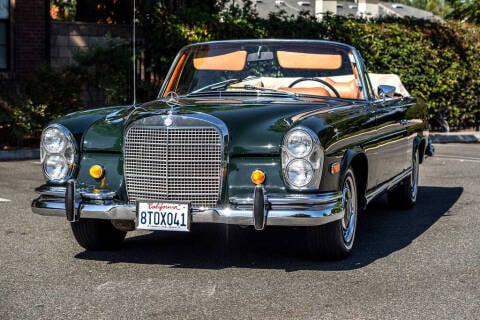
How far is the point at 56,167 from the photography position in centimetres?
657

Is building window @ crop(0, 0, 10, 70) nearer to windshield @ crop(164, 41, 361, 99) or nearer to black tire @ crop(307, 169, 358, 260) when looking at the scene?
windshield @ crop(164, 41, 361, 99)

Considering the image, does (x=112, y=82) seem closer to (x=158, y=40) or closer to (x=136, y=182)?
(x=158, y=40)

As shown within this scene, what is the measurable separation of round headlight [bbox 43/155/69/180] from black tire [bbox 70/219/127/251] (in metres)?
0.45

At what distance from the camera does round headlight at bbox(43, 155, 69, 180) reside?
6547 millimetres

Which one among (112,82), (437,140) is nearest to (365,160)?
(112,82)

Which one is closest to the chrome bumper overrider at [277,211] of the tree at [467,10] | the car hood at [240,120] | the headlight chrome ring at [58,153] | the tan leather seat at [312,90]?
the car hood at [240,120]

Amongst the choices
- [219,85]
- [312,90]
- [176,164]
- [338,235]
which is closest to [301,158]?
[338,235]

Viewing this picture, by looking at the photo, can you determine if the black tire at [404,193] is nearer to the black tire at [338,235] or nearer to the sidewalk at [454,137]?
the black tire at [338,235]

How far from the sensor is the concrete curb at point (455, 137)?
2025 centimetres

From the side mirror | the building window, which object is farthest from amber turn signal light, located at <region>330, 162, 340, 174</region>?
the building window

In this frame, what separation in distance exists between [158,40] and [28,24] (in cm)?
247

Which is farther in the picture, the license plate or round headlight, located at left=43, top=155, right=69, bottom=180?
round headlight, located at left=43, top=155, right=69, bottom=180

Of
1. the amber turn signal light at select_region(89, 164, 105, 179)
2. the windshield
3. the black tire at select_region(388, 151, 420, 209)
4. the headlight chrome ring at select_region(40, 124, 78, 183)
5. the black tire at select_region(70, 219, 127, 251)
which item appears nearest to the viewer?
the amber turn signal light at select_region(89, 164, 105, 179)

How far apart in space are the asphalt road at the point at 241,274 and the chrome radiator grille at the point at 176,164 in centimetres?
53
